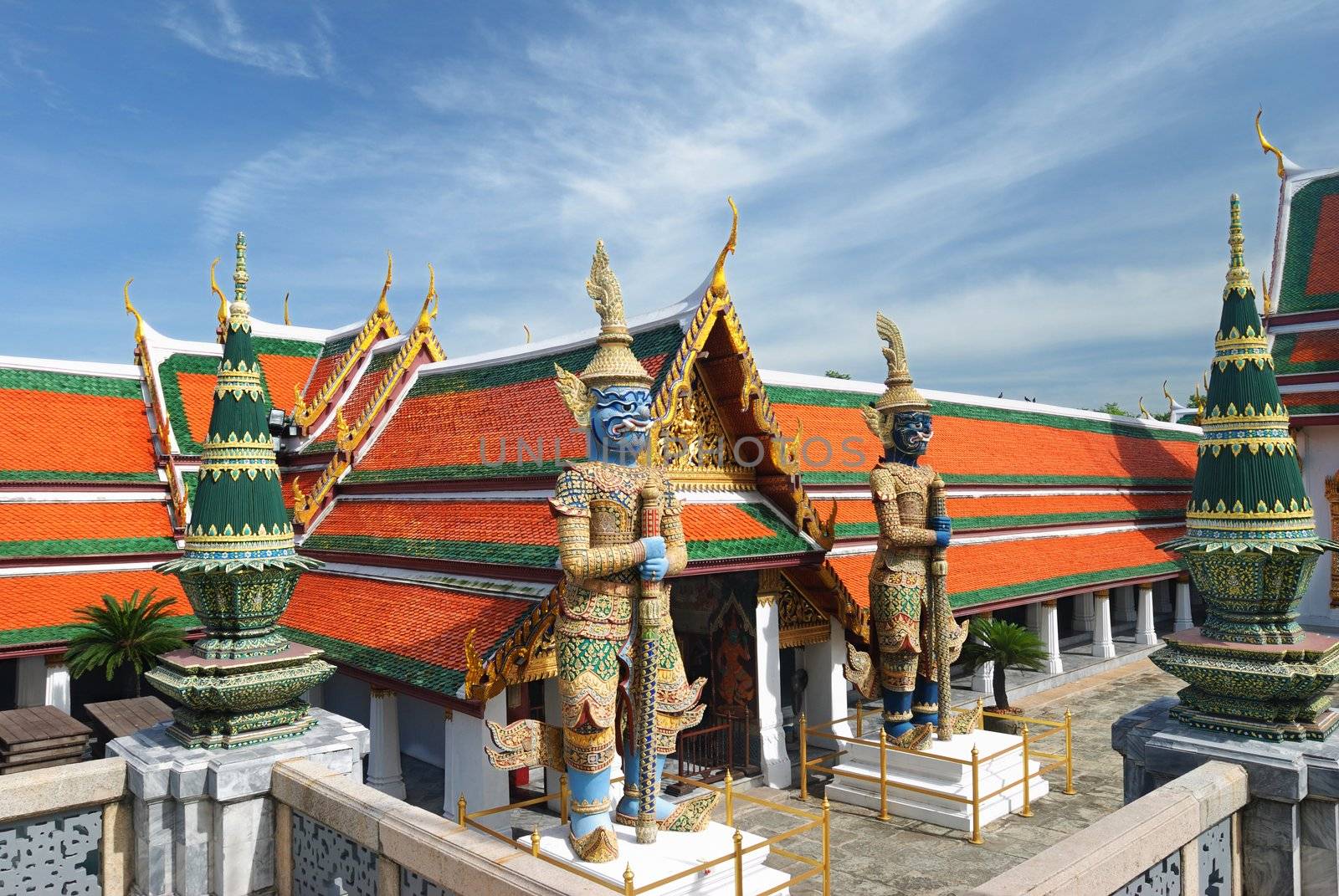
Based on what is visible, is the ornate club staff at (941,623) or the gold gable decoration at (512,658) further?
the ornate club staff at (941,623)

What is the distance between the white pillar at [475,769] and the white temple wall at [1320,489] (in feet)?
77.2

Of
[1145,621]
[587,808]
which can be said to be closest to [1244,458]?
[587,808]

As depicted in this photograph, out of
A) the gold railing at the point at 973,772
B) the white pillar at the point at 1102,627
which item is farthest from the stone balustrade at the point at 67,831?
the white pillar at the point at 1102,627

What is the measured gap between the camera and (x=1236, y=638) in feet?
21.5

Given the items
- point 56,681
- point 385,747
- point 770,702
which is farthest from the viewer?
point 56,681

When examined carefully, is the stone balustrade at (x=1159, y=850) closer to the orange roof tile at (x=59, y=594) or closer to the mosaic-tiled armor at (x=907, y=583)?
the mosaic-tiled armor at (x=907, y=583)

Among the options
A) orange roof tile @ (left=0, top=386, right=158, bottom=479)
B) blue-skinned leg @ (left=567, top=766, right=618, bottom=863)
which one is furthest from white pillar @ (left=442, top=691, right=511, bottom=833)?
orange roof tile @ (left=0, top=386, right=158, bottom=479)

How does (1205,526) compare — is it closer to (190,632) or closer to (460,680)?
(460,680)

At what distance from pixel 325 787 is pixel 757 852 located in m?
4.03

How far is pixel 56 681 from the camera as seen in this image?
14586mm

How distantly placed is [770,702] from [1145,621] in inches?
646

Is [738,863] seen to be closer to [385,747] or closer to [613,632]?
[613,632]

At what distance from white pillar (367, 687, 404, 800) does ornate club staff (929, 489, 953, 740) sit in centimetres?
783

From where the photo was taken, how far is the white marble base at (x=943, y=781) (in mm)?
11914
